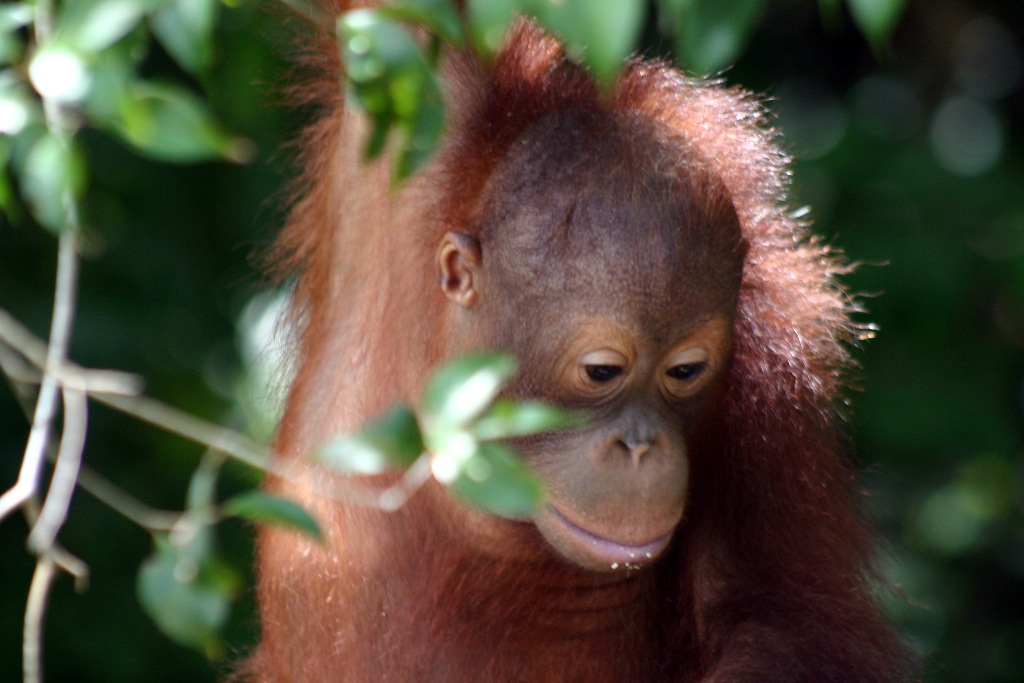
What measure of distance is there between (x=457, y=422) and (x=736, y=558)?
1.61 m

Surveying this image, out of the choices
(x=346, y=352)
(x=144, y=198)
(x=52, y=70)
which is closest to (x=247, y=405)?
(x=144, y=198)

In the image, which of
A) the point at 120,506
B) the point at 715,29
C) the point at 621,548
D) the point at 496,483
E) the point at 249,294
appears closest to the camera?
the point at 496,483

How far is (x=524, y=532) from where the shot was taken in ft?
8.40

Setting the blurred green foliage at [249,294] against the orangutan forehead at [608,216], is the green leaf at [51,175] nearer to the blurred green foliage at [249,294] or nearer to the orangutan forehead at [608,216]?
the orangutan forehead at [608,216]

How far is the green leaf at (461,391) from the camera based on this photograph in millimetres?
1271

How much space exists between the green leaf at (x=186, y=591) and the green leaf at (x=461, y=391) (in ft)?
0.91

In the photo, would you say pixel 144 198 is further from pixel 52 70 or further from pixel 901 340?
pixel 52 70

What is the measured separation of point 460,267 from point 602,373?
0.33m

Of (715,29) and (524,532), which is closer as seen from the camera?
(715,29)

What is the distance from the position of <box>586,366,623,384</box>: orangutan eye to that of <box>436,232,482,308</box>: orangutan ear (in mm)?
263

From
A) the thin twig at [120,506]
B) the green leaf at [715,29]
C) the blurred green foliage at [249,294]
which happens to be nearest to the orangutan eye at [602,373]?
the thin twig at [120,506]

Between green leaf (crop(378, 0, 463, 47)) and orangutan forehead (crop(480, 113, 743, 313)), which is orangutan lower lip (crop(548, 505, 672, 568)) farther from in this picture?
green leaf (crop(378, 0, 463, 47))

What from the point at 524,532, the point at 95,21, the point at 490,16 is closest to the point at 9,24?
the point at 95,21

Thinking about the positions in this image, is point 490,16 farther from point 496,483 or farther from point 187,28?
point 496,483
